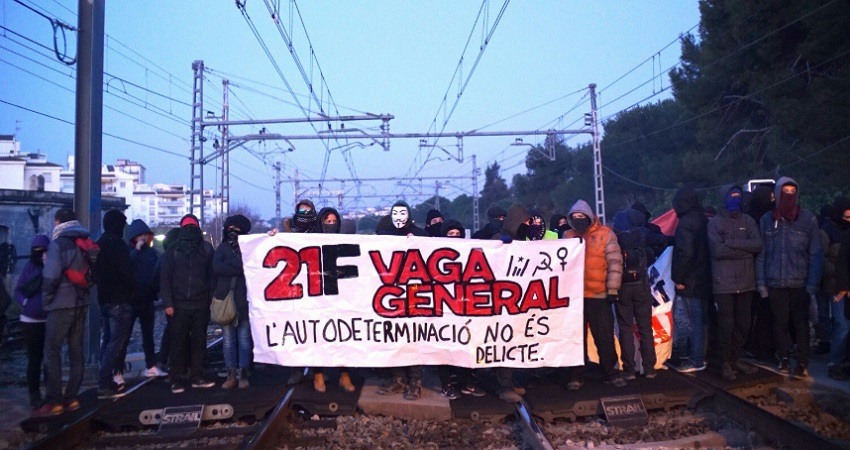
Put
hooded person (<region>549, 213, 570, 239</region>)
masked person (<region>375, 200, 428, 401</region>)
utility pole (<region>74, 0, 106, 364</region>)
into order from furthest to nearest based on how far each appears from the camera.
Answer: hooded person (<region>549, 213, 570, 239</region>), utility pole (<region>74, 0, 106, 364</region>), masked person (<region>375, 200, 428, 401</region>)

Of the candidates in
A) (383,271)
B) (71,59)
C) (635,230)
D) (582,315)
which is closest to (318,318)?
(383,271)

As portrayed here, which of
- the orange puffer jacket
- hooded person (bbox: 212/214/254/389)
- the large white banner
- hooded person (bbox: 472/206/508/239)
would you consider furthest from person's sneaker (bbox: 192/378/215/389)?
the orange puffer jacket

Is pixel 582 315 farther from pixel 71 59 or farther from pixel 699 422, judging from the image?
pixel 71 59

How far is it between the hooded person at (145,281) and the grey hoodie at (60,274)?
41.0 inches

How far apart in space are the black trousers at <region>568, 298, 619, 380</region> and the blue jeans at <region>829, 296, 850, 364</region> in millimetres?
2372

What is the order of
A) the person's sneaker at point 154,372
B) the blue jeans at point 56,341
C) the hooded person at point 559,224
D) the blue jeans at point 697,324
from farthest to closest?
the hooded person at point 559,224, the person's sneaker at point 154,372, the blue jeans at point 697,324, the blue jeans at point 56,341

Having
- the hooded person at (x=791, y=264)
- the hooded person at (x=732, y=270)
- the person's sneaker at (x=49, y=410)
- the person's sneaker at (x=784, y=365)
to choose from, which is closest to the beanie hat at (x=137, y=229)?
the person's sneaker at (x=49, y=410)

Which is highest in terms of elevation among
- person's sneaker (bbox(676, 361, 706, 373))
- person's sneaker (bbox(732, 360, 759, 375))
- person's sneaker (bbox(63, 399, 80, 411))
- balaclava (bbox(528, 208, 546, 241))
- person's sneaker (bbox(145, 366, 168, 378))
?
balaclava (bbox(528, 208, 546, 241))

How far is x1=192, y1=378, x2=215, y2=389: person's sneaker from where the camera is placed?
7309 mm

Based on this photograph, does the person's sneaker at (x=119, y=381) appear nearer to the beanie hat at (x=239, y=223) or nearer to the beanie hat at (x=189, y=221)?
the beanie hat at (x=189, y=221)

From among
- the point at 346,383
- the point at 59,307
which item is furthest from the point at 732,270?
the point at 59,307

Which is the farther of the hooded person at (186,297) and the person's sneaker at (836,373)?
the hooded person at (186,297)

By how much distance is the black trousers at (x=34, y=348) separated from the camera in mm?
6727

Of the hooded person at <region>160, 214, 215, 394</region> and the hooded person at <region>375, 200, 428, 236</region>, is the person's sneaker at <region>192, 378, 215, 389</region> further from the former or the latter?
the hooded person at <region>375, 200, 428, 236</region>
